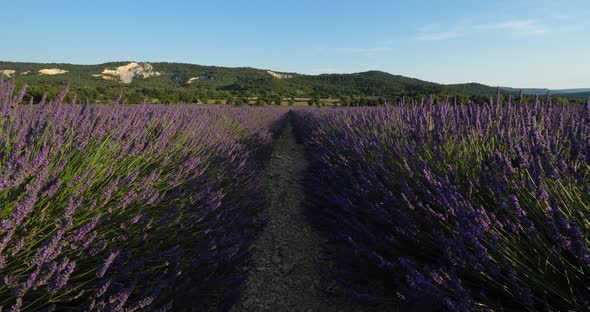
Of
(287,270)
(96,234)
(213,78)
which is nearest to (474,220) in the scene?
(96,234)

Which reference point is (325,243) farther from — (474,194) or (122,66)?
(122,66)

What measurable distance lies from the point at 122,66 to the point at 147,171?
12145cm

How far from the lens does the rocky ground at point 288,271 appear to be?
7.33 feet

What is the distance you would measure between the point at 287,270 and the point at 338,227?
0.58m

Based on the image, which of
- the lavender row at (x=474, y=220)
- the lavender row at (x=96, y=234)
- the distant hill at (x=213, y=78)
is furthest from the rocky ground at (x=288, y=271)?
the distant hill at (x=213, y=78)

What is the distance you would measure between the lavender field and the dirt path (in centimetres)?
4

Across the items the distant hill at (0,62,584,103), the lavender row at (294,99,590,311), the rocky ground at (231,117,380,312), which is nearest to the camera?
the lavender row at (294,99,590,311)

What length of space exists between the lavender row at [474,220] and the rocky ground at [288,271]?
161 millimetres

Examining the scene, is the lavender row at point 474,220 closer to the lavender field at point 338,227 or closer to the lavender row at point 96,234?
the lavender field at point 338,227

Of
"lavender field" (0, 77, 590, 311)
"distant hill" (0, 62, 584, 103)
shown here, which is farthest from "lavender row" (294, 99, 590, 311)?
"distant hill" (0, 62, 584, 103)

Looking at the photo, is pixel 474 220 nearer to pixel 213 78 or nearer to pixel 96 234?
pixel 96 234

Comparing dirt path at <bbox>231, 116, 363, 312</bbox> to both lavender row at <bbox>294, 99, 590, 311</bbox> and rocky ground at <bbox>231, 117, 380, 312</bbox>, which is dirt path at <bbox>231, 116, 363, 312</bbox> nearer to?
→ rocky ground at <bbox>231, 117, 380, 312</bbox>

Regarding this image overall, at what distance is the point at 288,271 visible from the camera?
2.71m

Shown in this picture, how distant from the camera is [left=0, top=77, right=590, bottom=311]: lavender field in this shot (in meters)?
1.19
